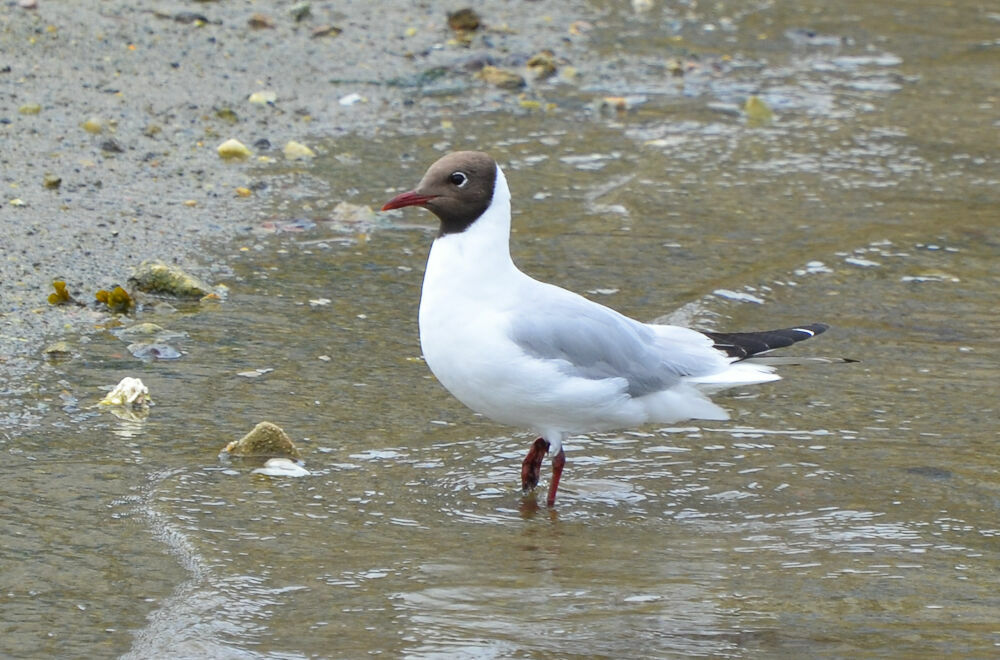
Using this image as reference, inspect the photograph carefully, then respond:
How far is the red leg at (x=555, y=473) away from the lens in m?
4.18

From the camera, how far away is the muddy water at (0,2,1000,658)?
11.0 ft

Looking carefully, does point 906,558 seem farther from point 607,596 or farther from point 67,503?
point 67,503

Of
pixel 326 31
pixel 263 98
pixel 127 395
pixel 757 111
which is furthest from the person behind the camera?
pixel 326 31

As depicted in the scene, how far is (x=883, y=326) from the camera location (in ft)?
18.4

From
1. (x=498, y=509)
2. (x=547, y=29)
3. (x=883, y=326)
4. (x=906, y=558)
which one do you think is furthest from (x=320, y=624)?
(x=547, y=29)

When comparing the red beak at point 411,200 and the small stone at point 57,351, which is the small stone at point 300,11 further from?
the red beak at point 411,200

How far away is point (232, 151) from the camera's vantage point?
277 inches

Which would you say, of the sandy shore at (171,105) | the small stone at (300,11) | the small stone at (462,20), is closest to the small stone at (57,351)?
the sandy shore at (171,105)

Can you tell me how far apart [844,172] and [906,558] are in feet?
12.8

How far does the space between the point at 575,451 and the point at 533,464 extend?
39cm

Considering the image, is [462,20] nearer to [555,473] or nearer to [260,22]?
[260,22]

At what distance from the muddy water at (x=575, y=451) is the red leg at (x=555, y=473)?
0.12 ft

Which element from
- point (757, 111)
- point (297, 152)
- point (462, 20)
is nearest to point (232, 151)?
point (297, 152)

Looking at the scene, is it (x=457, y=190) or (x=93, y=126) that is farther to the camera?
(x=93, y=126)
